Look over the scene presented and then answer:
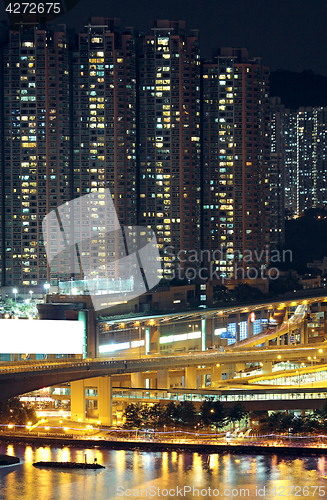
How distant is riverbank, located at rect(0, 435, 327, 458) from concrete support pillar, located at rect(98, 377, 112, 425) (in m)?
1.08

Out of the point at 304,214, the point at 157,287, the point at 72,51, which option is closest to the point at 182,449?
the point at 157,287

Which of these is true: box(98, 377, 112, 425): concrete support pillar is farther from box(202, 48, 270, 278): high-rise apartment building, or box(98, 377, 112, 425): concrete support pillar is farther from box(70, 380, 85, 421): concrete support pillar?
box(202, 48, 270, 278): high-rise apartment building

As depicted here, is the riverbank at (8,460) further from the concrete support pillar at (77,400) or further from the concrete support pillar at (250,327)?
the concrete support pillar at (250,327)

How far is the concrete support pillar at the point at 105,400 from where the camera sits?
1744 cm

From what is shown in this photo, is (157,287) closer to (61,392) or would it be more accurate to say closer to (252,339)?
(252,339)

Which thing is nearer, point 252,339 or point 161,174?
point 252,339

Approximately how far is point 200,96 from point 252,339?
1072 centimetres

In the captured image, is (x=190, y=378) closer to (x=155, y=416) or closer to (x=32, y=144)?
(x=155, y=416)

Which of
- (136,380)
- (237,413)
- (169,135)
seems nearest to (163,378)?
(136,380)

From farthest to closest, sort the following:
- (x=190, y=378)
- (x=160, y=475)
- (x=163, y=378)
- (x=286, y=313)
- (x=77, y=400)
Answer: (x=286, y=313), (x=190, y=378), (x=163, y=378), (x=77, y=400), (x=160, y=475)

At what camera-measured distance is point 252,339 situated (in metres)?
24.1

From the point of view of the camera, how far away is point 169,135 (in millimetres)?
29953

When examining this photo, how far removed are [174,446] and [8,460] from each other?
294 centimetres

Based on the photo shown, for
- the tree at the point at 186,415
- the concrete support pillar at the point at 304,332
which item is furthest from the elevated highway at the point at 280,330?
the tree at the point at 186,415
